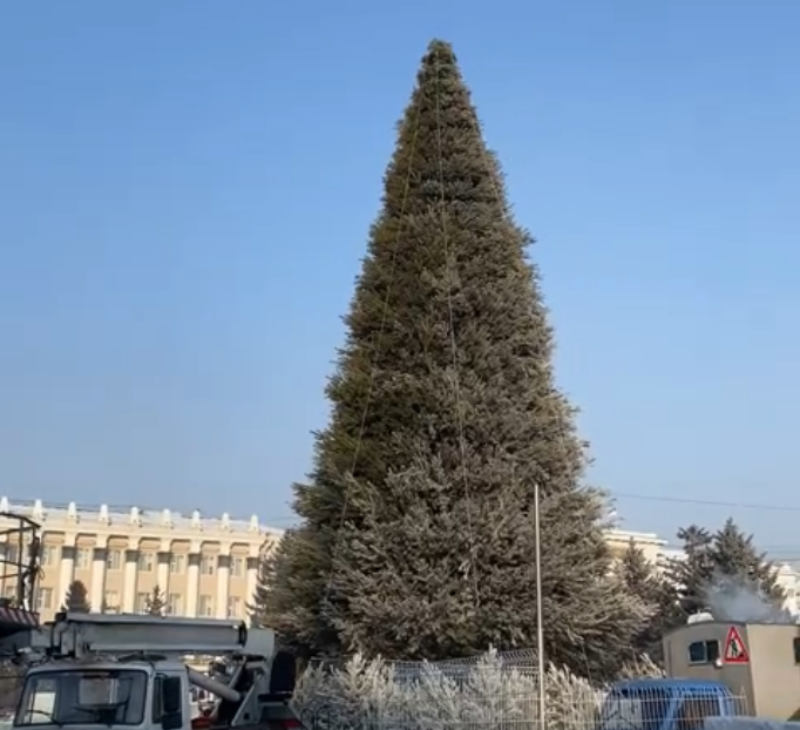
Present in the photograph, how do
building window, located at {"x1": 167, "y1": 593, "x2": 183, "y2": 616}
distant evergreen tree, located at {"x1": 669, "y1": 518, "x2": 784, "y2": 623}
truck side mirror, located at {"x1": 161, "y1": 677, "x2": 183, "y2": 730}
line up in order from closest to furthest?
truck side mirror, located at {"x1": 161, "y1": 677, "x2": 183, "y2": 730}, distant evergreen tree, located at {"x1": 669, "y1": 518, "x2": 784, "y2": 623}, building window, located at {"x1": 167, "y1": 593, "x2": 183, "y2": 616}

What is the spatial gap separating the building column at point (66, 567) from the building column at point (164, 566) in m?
7.88

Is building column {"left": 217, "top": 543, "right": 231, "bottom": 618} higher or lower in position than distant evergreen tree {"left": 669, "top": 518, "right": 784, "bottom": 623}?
higher

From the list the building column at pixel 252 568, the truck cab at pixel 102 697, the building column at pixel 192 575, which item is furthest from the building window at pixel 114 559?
the truck cab at pixel 102 697

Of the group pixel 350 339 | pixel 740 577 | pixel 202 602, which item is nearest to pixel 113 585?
pixel 202 602

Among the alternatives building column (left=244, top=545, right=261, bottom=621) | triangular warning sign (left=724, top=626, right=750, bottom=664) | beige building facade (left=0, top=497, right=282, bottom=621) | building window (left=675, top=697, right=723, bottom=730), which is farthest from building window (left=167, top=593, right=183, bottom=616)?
building window (left=675, top=697, right=723, bottom=730)

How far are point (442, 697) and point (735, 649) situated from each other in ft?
21.8

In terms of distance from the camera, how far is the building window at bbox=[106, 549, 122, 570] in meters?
101

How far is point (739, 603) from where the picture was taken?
114ft

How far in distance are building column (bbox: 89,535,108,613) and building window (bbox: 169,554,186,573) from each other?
20.2 feet

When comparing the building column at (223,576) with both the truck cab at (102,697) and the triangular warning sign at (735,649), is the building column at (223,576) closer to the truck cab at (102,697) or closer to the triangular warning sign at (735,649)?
the triangular warning sign at (735,649)

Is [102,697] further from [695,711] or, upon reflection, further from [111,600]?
[111,600]

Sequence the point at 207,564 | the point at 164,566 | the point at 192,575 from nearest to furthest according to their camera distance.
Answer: the point at 164,566
the point at 192,575
the point at 207,564

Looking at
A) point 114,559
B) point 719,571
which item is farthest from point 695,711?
point 114,559

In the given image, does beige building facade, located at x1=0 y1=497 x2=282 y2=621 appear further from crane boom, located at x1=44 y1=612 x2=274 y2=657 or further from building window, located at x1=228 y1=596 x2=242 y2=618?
crane boom, located at x1=44 y1=612 x2=274 y2=657
